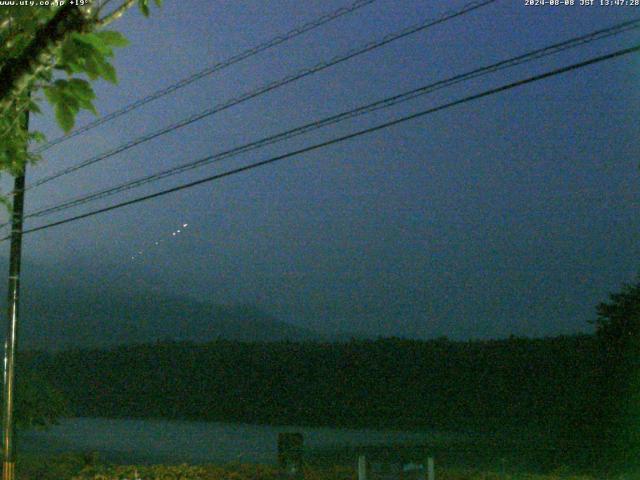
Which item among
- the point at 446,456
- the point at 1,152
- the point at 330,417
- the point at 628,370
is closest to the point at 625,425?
the point at 628,370

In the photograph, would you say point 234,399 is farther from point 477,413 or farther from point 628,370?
point 628,370

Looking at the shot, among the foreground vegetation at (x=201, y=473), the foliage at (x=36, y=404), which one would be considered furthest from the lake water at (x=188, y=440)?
the foreground vegetation at (x=201, y=473)

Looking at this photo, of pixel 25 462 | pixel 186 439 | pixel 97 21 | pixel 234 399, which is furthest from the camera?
pixel 234 399

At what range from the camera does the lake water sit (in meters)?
23.7

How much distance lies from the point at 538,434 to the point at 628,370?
7.97 m

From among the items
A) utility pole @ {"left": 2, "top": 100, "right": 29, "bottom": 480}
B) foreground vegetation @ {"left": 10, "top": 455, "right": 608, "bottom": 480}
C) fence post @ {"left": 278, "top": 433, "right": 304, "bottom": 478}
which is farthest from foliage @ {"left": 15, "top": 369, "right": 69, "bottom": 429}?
fence post @ {"left": 278, "top": 433, "right": 304, "bottom": 478}

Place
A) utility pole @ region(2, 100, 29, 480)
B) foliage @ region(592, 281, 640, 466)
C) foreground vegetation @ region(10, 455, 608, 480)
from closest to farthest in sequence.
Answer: foreground vegetation @ region(10, 455, 608, 480) < utility pole @ region(2, 100, 29, 480) < foliage @ region(592, 281, 640, 466)

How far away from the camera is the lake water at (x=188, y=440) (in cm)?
2366

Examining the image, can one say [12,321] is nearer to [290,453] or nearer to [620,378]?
[290,453]

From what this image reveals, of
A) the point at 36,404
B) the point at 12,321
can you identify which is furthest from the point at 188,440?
the point at 12,321

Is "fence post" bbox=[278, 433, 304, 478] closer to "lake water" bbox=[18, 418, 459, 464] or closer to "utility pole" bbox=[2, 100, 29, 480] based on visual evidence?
"utility pole" bbox=[2, 100, 29, 480]

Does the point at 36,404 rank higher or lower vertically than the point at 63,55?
lower

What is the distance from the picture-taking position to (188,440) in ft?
93.8

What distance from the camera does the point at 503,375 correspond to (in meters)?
29.5
